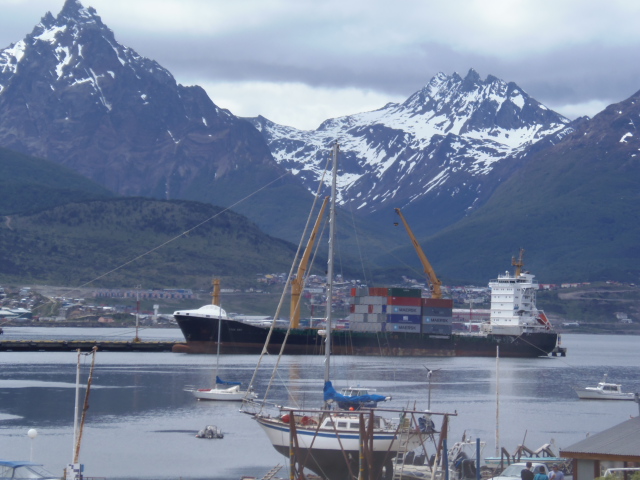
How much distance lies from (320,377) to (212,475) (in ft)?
172

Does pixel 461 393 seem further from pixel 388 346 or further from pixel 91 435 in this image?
pixel 388 346

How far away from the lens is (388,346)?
139m

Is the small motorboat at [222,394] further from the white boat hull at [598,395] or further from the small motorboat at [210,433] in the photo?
the white boat hull at [598,395]

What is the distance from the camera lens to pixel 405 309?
14225cm

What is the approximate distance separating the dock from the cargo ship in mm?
4856

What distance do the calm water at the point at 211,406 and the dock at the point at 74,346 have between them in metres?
1.79

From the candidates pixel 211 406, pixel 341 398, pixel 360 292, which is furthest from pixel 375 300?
pixel 341 398

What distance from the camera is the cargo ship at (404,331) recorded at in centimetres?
13012

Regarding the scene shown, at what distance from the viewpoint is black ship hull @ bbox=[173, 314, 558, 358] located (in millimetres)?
129000

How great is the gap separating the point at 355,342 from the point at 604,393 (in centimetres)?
5629

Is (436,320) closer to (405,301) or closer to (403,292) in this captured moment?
(405,301)

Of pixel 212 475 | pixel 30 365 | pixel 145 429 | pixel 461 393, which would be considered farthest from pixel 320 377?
pixel 212 475

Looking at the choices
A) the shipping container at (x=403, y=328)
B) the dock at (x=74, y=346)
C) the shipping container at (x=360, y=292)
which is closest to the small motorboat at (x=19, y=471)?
the dock at (x=74, y=346)

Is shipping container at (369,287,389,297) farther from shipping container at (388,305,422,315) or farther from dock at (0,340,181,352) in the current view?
dock at (0,340,181,352)
